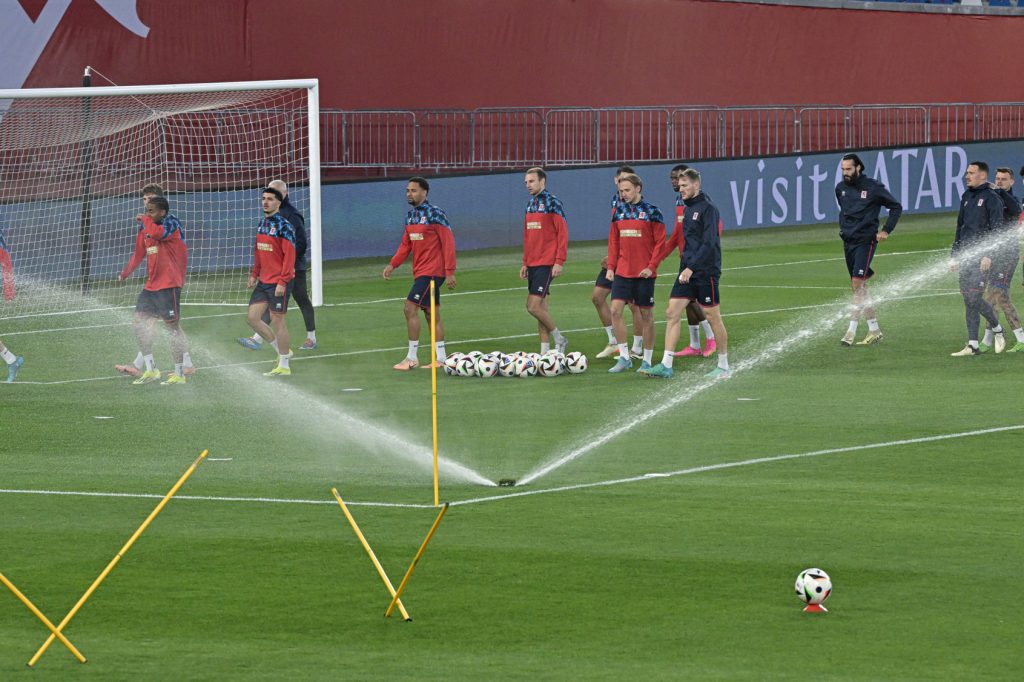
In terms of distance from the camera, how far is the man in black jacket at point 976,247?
20516mm

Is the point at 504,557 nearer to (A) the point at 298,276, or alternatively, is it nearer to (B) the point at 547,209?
(B) the point at 547,209

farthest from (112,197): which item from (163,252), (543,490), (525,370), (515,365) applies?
(543,490)

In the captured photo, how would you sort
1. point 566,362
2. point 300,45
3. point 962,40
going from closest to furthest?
point 566,362 < point 300,45 < point 962,40

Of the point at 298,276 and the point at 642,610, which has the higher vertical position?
the point at 298,276

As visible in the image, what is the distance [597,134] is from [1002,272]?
60.5 ft

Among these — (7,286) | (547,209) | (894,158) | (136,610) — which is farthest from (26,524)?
(894,158)

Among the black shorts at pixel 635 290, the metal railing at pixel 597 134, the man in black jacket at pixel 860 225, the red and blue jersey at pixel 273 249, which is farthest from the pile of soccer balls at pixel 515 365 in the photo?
the metal railing at pixel 597 134

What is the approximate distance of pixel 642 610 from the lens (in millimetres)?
9672

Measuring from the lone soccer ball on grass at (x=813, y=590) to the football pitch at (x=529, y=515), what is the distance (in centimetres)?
12

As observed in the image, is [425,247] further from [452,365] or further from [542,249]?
[452,365]

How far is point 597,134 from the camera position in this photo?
3875 centimetres

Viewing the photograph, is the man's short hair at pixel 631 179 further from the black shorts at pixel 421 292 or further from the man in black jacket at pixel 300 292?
the man in black jacket at pixel 300 292

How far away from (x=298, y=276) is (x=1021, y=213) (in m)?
9.05

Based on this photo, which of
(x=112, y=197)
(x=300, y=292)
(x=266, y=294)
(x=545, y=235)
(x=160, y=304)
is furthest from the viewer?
(x=112, y=197)
